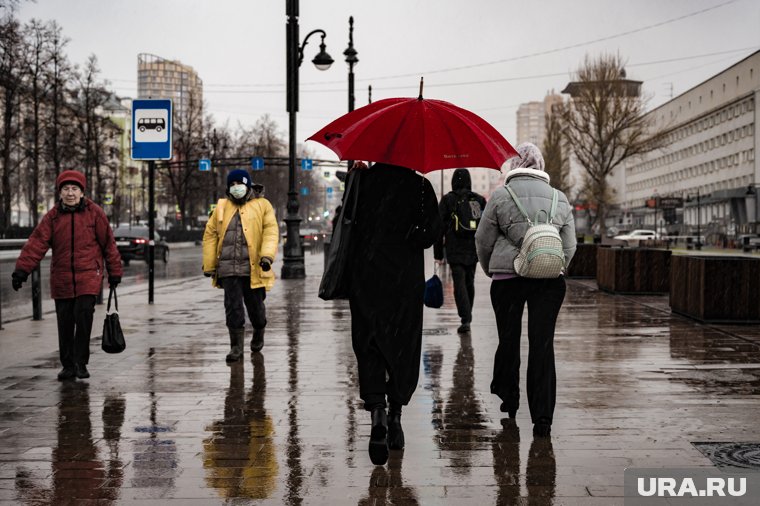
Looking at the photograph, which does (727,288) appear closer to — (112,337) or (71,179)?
(112,337)

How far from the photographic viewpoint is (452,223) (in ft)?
37.6

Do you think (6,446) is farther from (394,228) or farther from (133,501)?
(394,228)

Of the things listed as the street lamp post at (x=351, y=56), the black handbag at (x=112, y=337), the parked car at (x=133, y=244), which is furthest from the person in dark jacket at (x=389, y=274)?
the parked car at (x=133, y=244)

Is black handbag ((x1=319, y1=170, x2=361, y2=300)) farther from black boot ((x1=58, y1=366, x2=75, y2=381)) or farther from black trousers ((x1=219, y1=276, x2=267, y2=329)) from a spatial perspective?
black trousers ((x1=219, y1=276, x2=267, y2=329))

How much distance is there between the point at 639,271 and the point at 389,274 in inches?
522

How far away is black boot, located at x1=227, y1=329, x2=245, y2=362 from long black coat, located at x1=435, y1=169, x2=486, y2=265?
2.97 meters

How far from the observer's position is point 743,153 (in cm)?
8550

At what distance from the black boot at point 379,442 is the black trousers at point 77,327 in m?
3.85

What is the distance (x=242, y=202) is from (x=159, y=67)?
19888 cm

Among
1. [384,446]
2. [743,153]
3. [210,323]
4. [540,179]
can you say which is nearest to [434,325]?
[210,323]

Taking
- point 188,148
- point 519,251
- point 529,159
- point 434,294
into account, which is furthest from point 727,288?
point 188,148

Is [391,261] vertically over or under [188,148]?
under

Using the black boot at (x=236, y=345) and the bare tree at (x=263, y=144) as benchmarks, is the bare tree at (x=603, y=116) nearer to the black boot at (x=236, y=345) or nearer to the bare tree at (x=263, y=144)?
the bare tree at (x=263, y=144)

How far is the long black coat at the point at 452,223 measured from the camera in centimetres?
1120
